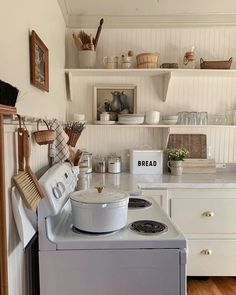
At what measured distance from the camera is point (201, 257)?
85.7 inches

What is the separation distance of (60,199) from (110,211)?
0.78 ft

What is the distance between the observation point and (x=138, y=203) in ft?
5.28

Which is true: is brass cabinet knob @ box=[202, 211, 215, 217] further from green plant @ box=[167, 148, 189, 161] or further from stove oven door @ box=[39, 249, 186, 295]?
stove oven door @ box=[39, 249, 186, 295]

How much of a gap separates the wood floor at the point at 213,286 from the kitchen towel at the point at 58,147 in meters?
1.48

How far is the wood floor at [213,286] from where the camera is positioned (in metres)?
2.11

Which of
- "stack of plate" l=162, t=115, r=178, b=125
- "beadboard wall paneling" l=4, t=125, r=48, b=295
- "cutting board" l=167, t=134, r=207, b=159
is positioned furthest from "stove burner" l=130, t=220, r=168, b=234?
"cutting board" l=167, t=134, r=207, b=159

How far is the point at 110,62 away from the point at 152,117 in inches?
24.2

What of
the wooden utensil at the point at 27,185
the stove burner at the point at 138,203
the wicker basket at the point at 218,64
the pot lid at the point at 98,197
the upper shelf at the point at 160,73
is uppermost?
the wicker basket at the point at 218,64

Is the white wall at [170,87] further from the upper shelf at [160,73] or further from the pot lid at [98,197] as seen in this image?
the pot lid at [98,197]

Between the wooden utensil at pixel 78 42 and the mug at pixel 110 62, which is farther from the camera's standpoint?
the mug at pixel 110 62

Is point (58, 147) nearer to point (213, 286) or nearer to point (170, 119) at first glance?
point (170, 119)

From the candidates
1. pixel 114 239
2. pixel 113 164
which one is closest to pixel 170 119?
pixel 113 164

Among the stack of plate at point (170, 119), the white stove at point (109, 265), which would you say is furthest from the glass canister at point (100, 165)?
the white stove at point (109, 265)

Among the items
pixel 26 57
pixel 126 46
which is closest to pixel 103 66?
pixel 126 46
